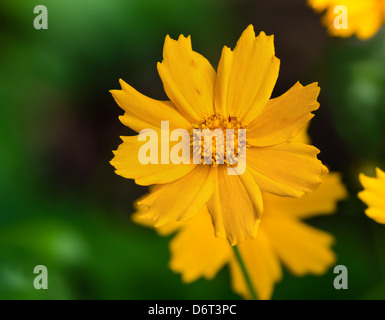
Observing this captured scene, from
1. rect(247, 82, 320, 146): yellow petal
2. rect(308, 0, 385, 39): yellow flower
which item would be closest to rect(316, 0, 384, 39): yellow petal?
rect(308, 0, 385, 39): yellow flower

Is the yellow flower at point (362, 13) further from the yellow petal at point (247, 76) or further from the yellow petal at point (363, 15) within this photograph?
the yellow petal at point (247, 76)

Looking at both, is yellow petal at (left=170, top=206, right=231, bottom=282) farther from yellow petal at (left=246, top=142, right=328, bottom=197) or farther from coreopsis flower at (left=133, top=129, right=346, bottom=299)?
yellow petal at (left=246, top=142, right=328, bottom=197)

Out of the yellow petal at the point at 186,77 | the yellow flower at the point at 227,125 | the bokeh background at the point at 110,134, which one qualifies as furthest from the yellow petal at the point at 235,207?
the bokeh background at the point at 110,134

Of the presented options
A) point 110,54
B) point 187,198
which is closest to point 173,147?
point 187,198

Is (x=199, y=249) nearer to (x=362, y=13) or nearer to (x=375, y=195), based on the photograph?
(x=375, y=195)

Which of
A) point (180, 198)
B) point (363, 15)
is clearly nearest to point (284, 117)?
point (180, 198)
